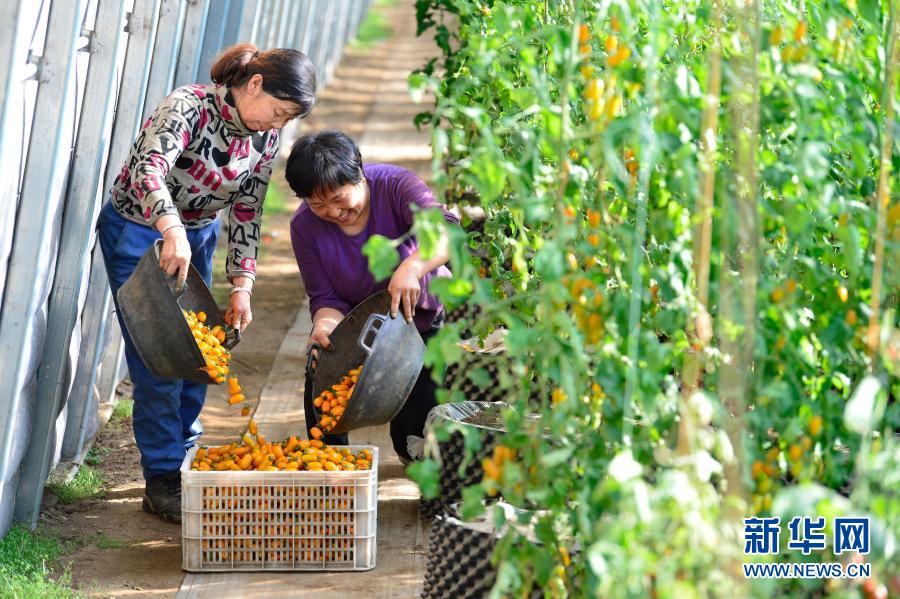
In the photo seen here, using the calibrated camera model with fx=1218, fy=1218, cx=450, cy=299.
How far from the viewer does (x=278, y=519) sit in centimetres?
302

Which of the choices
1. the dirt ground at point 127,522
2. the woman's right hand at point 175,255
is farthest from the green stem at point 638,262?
the dirt ground at point 127,522

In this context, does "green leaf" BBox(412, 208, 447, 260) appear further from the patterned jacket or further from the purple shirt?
the purple shirt

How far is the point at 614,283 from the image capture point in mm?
2309

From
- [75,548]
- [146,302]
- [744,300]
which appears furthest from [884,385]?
[75,548]

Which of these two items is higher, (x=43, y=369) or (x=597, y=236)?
(x=597, y=236)

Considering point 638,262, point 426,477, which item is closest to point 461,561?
point 426,477

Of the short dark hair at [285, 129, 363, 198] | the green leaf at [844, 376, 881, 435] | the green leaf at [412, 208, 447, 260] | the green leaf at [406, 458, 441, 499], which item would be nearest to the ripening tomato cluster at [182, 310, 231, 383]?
the short dark hair at [285, 129, 363, 198]

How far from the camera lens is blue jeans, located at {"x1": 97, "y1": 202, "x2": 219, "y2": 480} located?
3.24 meters

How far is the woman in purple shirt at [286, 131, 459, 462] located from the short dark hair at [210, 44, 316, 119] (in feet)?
0.43

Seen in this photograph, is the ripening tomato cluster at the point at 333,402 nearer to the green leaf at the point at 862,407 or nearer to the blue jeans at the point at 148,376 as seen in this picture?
the blue jeans at the point at 148,376

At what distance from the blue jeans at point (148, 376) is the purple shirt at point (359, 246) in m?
0.28

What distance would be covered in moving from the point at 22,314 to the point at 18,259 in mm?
130

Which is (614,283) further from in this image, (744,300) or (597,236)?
(744,300)

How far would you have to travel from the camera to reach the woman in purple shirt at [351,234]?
10.2 ft
